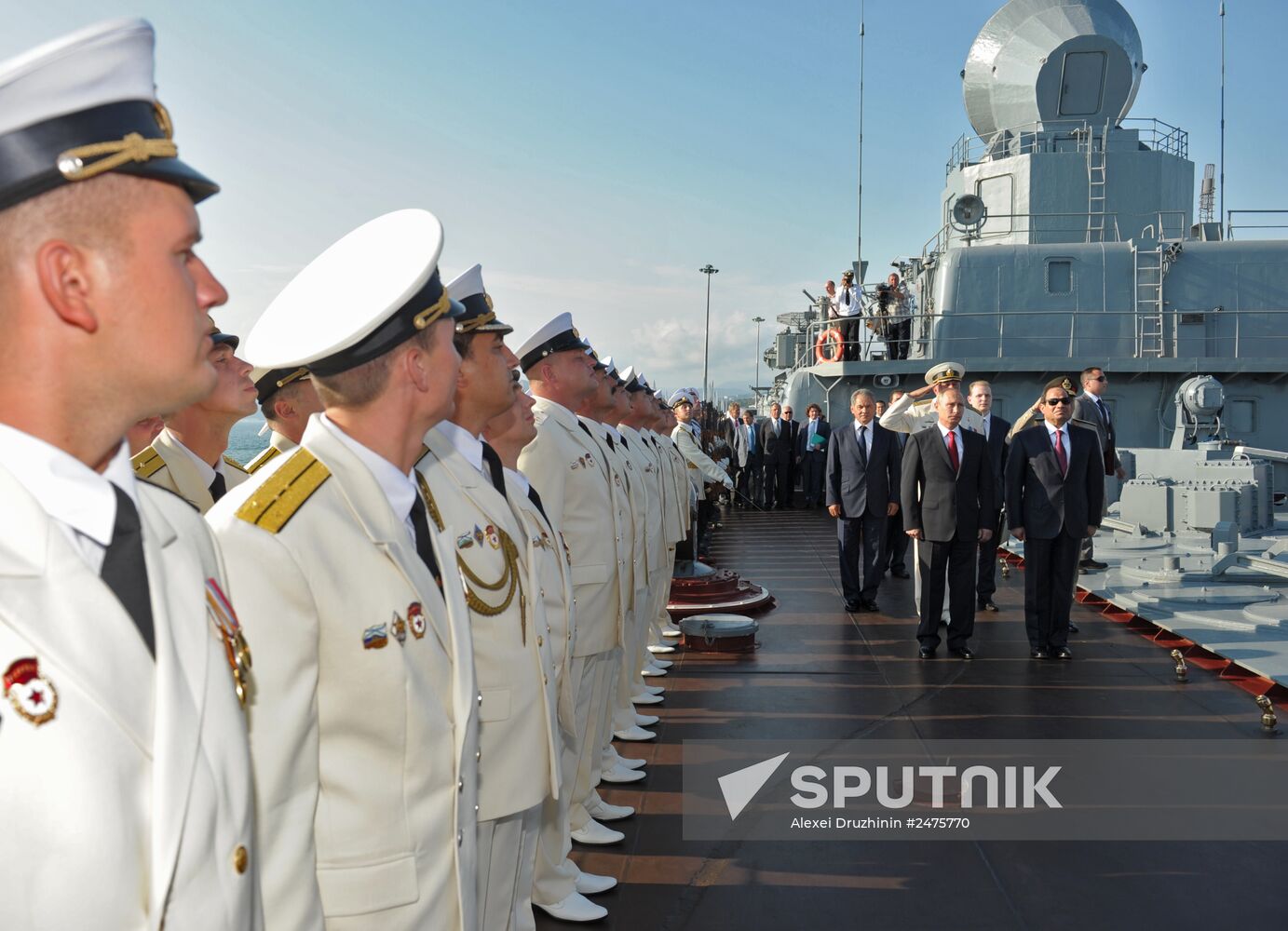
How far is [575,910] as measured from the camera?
311 cm

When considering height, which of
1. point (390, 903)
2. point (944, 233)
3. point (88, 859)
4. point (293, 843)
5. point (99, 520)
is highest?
point (944, 233)

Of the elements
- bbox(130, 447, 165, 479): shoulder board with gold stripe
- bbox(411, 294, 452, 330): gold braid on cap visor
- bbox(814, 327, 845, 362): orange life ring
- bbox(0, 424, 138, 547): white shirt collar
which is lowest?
bbox(130, 447, 165, 479): shoulder board with gold stripe

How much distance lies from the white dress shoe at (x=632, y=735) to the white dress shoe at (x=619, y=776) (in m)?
0.54

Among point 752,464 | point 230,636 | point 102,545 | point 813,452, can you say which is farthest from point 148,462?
point 752,464

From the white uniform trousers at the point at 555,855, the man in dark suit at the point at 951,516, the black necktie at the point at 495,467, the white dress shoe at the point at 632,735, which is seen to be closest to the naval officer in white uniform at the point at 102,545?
the black necktie at the point at 495,467

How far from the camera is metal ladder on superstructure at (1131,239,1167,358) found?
14922 mm

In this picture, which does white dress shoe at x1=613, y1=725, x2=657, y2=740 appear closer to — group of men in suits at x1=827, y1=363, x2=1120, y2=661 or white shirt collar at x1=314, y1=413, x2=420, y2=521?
group of men in suits at x1=827, y1=363, x2=1120, y2=661

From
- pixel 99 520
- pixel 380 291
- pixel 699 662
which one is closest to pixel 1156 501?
pixel 699 662

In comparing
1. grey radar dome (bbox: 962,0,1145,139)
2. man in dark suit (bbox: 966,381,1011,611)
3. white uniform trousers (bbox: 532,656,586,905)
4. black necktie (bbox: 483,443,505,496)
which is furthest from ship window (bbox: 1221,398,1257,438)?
black necktie (bbox: 483,443,505,496)

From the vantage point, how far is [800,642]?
7.07 meters

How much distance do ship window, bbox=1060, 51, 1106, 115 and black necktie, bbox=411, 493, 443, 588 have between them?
19.1 meters

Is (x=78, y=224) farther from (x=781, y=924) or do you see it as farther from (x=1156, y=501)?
(x=1156, y=501)

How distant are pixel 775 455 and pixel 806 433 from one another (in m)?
1.08

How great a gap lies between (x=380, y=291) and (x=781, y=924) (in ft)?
7.84
